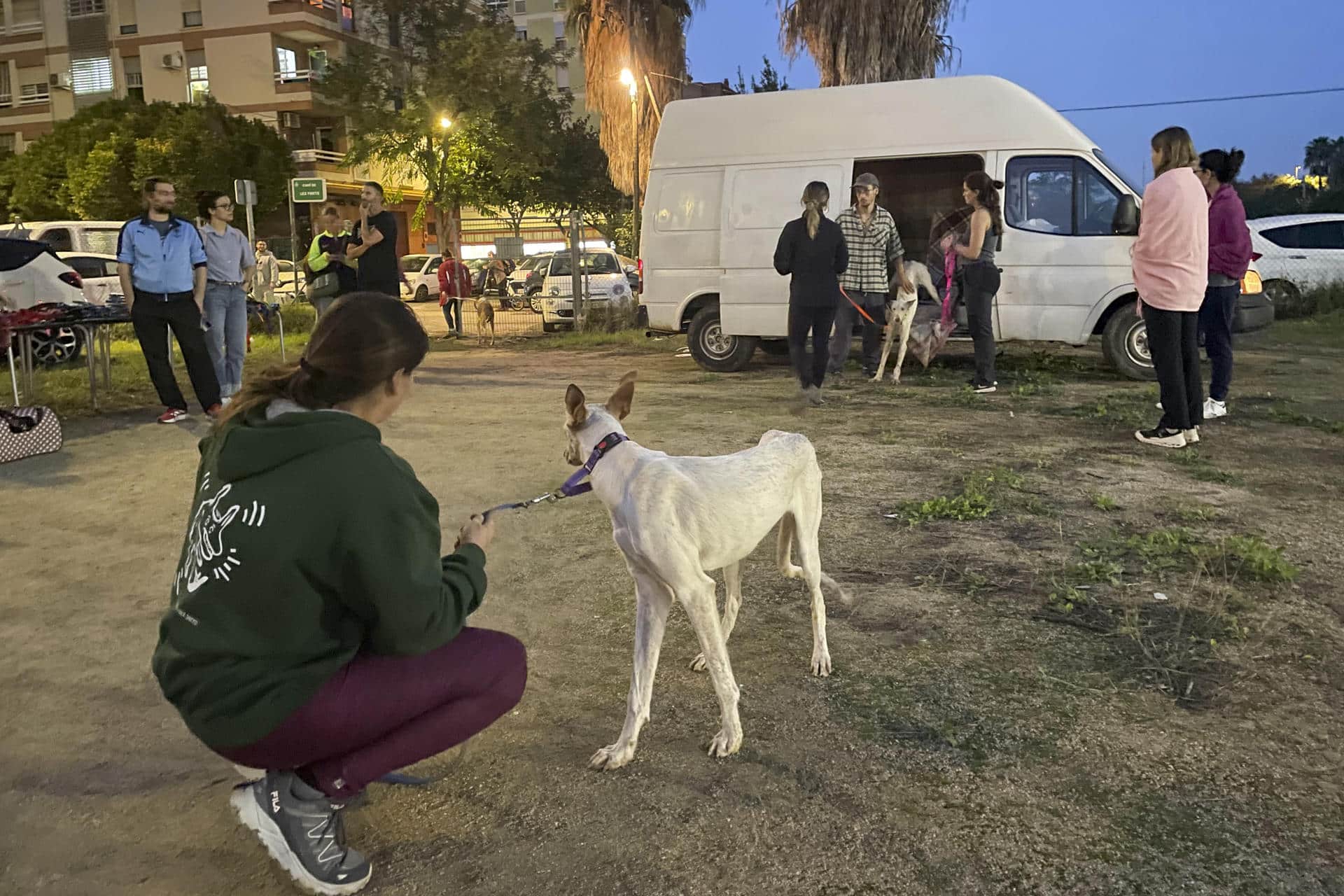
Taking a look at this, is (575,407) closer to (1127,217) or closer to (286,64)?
(1127,217)

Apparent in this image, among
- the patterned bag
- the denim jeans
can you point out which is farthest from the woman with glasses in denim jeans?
the patterned bag

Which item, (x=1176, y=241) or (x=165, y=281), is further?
(x=165, y=281)

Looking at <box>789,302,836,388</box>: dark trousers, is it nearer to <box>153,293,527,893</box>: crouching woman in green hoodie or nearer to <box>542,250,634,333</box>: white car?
<box>153,293,527,893</box>: crouching woman in green hoodie

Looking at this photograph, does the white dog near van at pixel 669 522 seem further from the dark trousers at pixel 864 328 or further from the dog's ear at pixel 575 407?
the dark trousers at pixel 864 328

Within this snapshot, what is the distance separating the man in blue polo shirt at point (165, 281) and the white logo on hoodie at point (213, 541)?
595cm

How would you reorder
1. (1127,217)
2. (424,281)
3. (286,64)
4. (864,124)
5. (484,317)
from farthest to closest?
(286,64)
(424,281)
(484,317)
(864,124)
(1127,217)

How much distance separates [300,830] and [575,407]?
129cm

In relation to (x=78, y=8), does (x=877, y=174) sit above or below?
below

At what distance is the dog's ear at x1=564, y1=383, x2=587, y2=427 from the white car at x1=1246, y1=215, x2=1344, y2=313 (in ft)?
50.0

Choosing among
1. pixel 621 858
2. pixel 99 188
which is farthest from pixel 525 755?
pixel 99 188

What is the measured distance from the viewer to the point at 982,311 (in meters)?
8.85

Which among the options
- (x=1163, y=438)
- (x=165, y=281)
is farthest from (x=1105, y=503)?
(x=165, y=281)

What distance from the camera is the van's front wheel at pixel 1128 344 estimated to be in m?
9.48

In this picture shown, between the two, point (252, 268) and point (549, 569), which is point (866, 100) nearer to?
point (252, 268)
